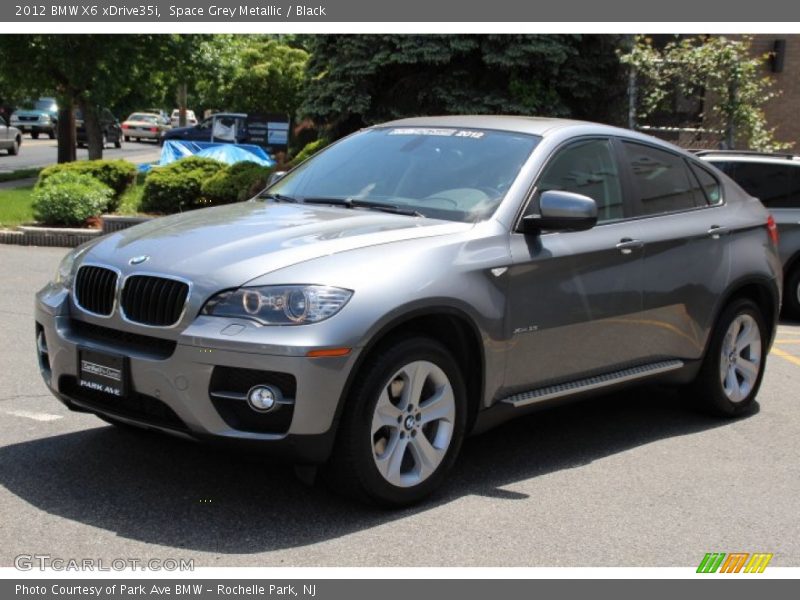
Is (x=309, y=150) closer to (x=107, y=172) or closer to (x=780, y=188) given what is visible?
(x=107, y=172)

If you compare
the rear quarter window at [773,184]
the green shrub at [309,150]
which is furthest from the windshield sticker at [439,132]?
the green shrub at [309,150]

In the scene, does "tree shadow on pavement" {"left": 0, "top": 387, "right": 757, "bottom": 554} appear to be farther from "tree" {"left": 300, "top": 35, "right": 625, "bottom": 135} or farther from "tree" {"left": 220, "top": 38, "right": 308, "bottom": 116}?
"tree" {"left": 220, "top": 38, "right": 308, "bottom": 116}

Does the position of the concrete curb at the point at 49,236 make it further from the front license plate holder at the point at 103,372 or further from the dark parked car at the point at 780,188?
the front license plate holder at the point at 103,372

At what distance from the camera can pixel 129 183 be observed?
17234 mm

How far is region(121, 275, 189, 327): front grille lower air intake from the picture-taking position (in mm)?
4848

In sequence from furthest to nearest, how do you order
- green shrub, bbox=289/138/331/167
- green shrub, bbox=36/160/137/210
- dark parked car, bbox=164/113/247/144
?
dark parked car, bbox=164/113/247/144, green shrub, bbox=289/138/331/167, green shrub, bbox=36/160/137/210

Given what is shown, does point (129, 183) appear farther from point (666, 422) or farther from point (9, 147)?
point (9, 147)

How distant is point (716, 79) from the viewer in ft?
59.7

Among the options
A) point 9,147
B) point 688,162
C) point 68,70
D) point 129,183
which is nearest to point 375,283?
point 688,162

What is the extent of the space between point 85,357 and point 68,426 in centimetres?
133

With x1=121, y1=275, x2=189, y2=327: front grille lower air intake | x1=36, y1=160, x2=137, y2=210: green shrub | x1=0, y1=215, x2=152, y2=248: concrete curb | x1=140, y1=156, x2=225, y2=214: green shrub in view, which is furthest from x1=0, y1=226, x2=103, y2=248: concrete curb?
x1=121, y1=275, x2=189, y2=327: front grille lower air intake

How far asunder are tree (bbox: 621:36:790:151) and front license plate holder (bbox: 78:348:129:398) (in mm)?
14544

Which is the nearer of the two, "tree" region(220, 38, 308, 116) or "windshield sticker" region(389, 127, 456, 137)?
"windshield sticker" region(389, 127, 456, 137)

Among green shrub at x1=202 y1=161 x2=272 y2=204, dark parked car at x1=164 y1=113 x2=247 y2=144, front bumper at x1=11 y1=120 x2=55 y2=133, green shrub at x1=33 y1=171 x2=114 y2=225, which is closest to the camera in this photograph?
green shrub at x1=202 y1=161 x2=272 y2=204
